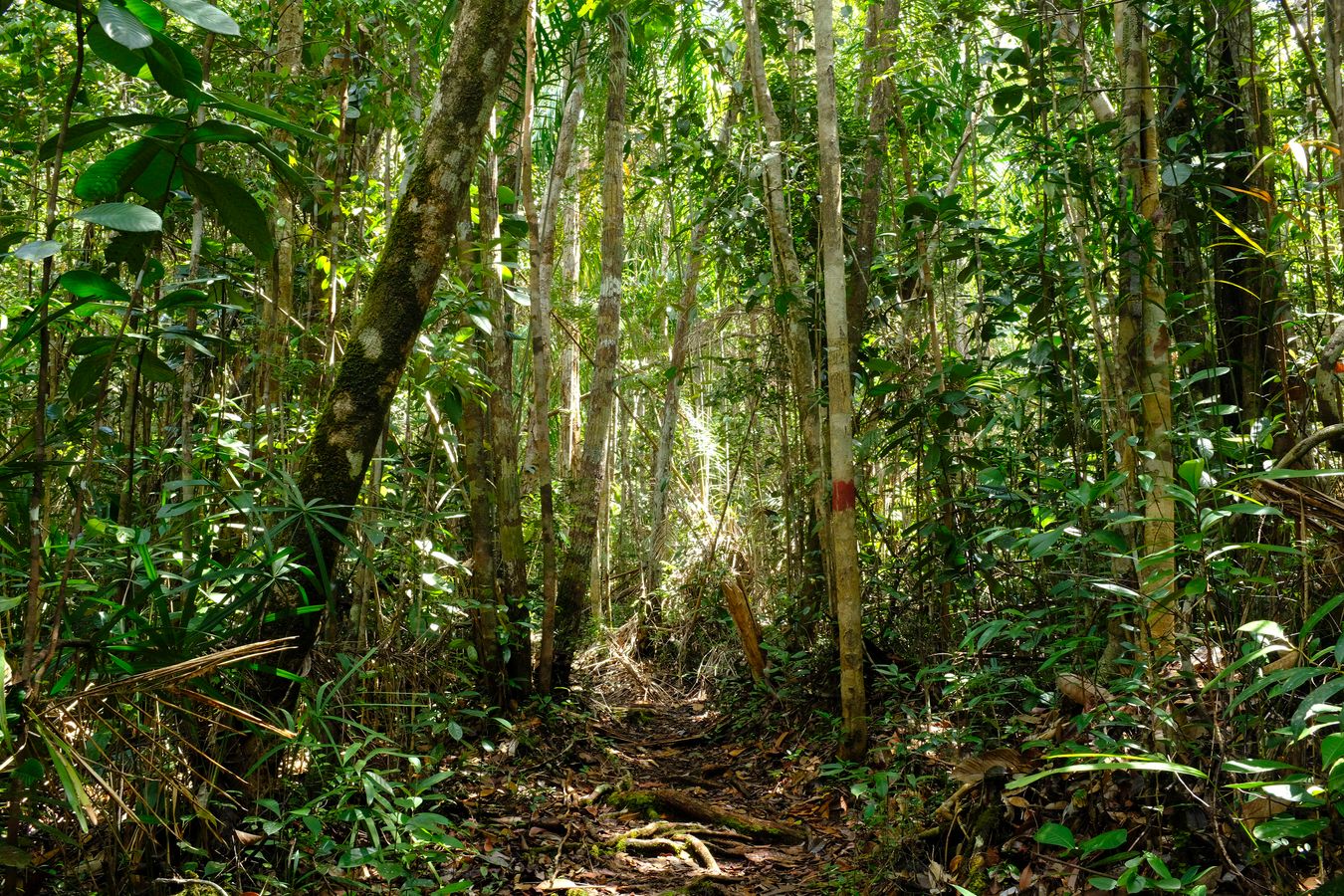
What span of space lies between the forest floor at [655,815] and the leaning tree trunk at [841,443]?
0.45 meters

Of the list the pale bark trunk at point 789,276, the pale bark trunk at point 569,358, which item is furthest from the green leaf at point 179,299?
the pale bark trunk at point 569,358

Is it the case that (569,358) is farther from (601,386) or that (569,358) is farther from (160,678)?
(160,678)

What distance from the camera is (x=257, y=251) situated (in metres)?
2.09

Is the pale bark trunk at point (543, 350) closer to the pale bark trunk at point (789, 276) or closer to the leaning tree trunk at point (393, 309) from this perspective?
the pale bark trunk at point (789, 276)

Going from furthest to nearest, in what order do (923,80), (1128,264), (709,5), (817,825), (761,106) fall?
(709,5) → (923,80) → (761,106) → (817,825) → (1128,264)

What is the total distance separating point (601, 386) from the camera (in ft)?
20.8

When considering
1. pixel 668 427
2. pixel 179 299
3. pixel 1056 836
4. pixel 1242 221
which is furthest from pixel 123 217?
pixel 668 427

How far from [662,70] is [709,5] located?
43.2 inches

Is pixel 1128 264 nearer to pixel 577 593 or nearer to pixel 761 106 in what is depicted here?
pixel 761 106

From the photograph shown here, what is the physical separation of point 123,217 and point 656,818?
3393 millimetres

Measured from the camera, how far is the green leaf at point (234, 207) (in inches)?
78.7

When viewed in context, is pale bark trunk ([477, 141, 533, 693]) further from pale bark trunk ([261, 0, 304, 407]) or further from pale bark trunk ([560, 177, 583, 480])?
pale bark trunk ([560, 177, 583, 480])

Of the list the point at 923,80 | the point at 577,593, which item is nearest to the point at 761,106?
the point at 923,80

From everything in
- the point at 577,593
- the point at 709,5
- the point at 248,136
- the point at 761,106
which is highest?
the point at 709,5
